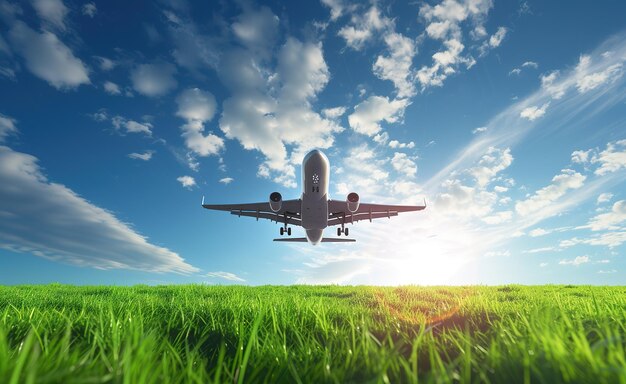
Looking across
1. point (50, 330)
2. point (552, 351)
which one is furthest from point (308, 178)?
point (552, 351)

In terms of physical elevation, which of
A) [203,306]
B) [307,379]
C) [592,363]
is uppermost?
[203,306]

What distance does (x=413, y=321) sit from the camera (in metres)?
4.73

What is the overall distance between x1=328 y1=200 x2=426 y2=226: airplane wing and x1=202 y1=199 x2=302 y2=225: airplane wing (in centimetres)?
332

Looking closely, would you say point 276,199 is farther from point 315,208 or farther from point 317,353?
point 317,353

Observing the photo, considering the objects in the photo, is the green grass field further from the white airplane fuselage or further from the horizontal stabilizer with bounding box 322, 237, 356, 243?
the horizontal stabilizer with bounding box 322, 237, 356, 243

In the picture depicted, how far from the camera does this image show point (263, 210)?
35.3 meters

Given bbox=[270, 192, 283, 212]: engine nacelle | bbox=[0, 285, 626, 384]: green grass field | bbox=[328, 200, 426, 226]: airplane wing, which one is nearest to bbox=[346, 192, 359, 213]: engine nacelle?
bbox=[328, 200, 426, 226]: airplane wing

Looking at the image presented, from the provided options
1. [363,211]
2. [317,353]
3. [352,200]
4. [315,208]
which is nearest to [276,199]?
[315,208]

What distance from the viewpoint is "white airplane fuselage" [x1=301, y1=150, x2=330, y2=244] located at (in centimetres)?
2378

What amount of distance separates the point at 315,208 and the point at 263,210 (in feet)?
34.5

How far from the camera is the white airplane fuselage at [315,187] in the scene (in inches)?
936

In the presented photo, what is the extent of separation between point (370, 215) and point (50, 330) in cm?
3318

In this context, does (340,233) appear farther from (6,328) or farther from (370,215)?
(6,328)

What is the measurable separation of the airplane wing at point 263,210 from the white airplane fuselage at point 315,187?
4420mm
